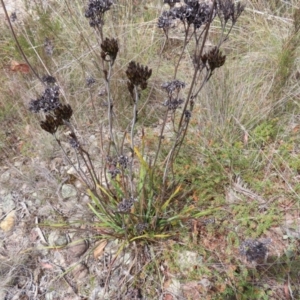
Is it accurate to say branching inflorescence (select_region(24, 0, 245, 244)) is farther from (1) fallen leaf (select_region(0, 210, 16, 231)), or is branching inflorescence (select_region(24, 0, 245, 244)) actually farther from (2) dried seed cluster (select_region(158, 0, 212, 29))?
(1) fallen leaf (select_region(0, 210, 16, 231))

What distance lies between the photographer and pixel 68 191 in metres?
2.20

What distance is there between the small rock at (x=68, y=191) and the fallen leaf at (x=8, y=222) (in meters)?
0.35

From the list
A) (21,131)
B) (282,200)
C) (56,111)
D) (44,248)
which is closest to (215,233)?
(282,200)

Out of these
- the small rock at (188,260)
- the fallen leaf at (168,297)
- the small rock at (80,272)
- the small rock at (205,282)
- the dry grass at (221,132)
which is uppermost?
the dry grass at (221,132)

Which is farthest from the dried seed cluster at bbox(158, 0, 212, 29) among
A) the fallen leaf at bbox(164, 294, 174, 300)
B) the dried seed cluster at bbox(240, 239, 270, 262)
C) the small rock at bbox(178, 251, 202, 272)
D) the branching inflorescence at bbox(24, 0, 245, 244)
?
the fallen leaf at bbox(164, 294, 174, 300)

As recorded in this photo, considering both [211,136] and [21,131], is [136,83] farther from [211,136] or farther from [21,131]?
[21,131]

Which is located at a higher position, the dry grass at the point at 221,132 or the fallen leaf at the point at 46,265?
the dry grass at the point at 221,132

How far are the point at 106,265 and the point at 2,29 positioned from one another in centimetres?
306

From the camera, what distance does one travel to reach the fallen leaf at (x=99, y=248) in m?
1.85

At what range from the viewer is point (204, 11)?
120 centimetres

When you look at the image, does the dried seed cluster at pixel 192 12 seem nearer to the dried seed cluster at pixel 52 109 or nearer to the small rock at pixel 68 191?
the dried seed cluster at pixel 52 109

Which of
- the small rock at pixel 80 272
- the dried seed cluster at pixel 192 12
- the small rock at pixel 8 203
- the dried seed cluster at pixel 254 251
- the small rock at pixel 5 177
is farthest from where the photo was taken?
the small rock at pixel 5 177

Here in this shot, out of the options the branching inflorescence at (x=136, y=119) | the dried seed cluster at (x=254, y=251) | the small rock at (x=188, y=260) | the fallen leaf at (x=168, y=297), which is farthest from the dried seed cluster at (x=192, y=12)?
the fallen leaf at (x=168, y=297)

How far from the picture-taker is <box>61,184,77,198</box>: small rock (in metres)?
2.18
